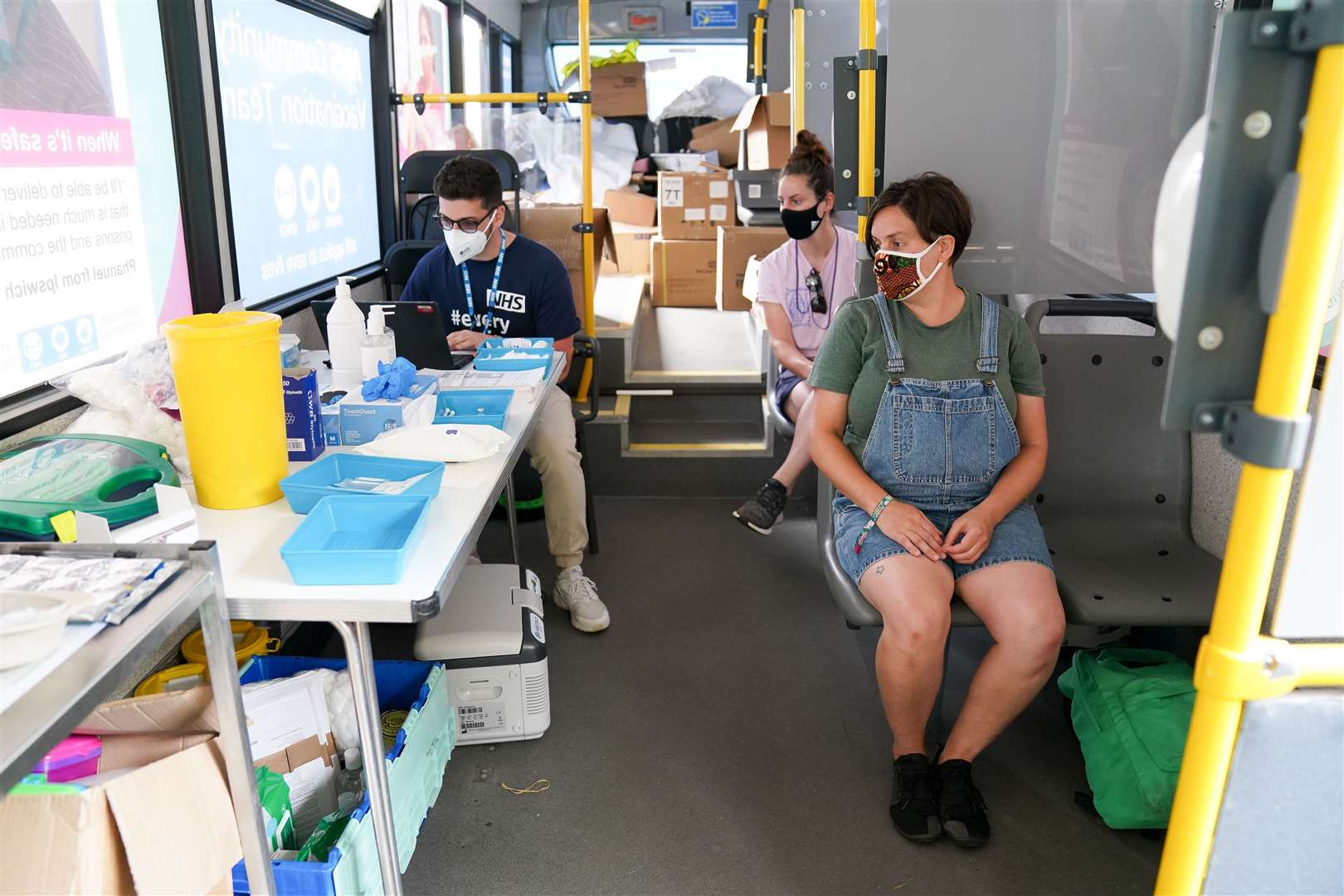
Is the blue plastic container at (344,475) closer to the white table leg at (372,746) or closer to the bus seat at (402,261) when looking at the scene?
the white table leg at (372,746)

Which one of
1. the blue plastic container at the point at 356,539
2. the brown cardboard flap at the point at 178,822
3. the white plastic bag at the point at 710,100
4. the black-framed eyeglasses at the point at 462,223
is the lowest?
the brown cardboard flap at the point at 178,822

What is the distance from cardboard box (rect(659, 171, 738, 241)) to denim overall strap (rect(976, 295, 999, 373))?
297 cm

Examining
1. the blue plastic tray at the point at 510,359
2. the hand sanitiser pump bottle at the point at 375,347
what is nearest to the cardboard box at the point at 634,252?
the blue plastic tray at the point at 510,359

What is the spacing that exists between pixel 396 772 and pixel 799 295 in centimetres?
212

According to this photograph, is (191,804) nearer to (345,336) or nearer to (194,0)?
(345,336)

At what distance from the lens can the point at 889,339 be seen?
210 cm

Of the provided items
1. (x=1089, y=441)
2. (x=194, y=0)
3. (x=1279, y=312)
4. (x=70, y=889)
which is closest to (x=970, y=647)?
(x=1089, y=441)

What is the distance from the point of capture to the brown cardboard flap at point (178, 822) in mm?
1089

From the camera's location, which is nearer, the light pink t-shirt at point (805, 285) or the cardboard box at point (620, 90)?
the light pink t-shirt at point (805, 285)

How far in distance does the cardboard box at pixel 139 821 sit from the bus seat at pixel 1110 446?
1.75 meters

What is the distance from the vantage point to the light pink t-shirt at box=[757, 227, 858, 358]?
10.8ft

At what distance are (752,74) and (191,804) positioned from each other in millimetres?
4603

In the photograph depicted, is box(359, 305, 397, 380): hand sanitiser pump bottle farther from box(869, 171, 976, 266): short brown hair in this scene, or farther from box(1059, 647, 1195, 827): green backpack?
box(1059, 647, 1195, 827): green backpack

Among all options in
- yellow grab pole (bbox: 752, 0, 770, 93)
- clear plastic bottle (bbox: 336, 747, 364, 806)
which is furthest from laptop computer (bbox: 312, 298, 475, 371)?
yellow grab pole (bbox: 752, 0, 770, 93)
